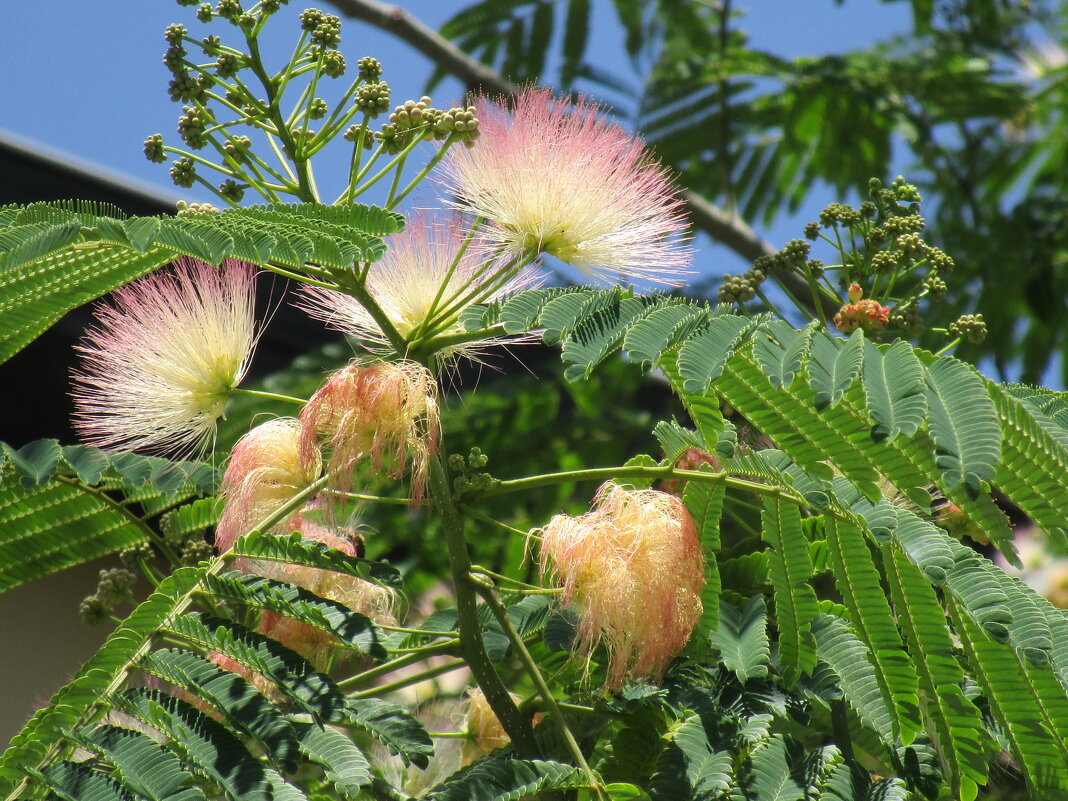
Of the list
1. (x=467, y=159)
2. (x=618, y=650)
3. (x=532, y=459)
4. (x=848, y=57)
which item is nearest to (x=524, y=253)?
(x=467, y=159)

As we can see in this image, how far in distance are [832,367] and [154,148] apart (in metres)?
1.46

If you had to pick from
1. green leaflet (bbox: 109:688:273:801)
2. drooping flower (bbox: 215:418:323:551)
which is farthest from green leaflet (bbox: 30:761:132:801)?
drooping flower (bbox: 215:418:323:551)

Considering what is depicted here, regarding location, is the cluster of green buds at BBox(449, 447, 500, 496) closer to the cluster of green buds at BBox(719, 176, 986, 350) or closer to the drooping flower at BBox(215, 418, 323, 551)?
the drooping flower at BBox(215, 418, 323, 551)

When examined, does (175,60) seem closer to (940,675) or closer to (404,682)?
(404,682)

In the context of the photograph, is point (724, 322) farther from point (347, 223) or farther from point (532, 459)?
point (532, 459)

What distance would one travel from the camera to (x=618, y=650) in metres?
2.34

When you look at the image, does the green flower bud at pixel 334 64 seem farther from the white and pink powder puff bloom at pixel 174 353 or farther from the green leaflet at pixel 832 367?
the green leaflet at pixel 832 367

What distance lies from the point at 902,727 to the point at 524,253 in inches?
→ 47.0

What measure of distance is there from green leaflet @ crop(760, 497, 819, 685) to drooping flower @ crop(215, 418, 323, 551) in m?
0.96

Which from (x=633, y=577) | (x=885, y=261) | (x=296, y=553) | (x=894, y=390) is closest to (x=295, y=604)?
(x=296, y=553)

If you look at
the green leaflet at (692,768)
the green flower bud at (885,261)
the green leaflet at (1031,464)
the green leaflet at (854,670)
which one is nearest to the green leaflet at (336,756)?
the green leaflet at (692,768)

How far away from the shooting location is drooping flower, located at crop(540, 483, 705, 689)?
2303mm

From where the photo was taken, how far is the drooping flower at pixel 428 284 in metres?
2.52

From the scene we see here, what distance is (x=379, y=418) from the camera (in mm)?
2338
